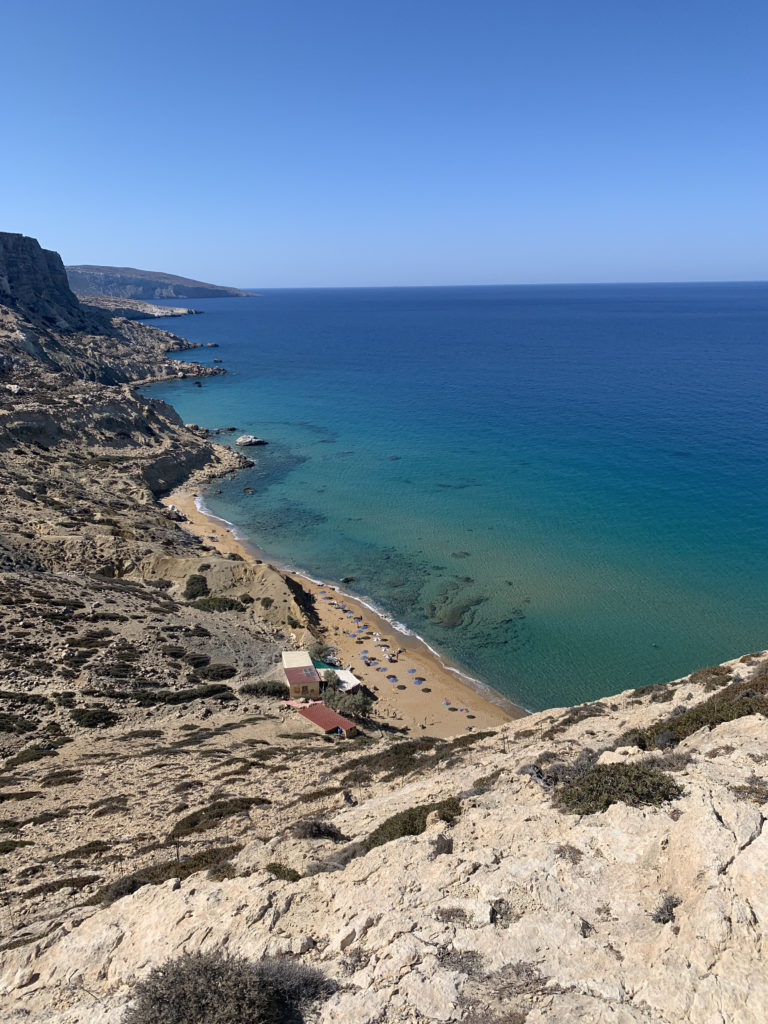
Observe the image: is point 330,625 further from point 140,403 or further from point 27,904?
point 140,403

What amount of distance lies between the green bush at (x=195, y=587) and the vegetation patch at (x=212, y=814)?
23801mm

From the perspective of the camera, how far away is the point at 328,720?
28.4 meters

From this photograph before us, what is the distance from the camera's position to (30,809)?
18.5m

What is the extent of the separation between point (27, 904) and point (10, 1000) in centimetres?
404

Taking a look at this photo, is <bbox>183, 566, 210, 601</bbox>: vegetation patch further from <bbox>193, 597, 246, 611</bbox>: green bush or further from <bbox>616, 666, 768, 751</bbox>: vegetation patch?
<bbox>616, 666, 768, 751</bbox>: vegetation patch

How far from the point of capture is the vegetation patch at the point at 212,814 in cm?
1716

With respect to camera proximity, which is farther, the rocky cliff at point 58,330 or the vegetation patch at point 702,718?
the rocky cliff at point 58,330

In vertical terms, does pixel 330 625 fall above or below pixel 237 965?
below

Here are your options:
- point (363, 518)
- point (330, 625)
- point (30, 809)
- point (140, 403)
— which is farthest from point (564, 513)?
point (140, 403)

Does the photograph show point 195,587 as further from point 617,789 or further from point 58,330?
point 58,330

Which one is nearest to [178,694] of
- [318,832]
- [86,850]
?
[86,850]

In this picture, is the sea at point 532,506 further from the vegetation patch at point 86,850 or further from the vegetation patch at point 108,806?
the vegetation patch at point 86,850

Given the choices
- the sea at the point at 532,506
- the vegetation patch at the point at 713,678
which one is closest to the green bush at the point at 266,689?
the sea at the point at 532,506

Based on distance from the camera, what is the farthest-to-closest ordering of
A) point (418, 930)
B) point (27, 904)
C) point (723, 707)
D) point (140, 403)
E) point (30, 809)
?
point (140, 403) < point (30, 809) < point (723, 707) < point (27, 904) < point (418, 930)
